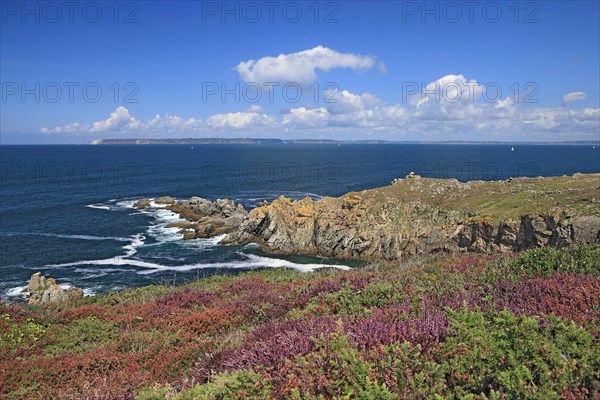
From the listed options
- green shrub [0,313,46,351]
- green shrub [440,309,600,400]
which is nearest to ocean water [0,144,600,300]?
green shrub [0,313,46,351]

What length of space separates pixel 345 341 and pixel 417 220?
1875 inches

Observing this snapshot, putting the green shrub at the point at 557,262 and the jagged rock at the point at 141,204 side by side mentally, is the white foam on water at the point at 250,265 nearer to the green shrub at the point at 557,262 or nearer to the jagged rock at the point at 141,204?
the green shrub at the point at 557,262

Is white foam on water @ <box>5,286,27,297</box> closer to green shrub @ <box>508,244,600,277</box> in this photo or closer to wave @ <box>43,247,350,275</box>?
wave @ <box>43,247,350,275</box>

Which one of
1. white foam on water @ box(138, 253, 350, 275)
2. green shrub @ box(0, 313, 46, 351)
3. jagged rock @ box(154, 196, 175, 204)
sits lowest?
white foam on water @ box(138, 253, 350, 275)

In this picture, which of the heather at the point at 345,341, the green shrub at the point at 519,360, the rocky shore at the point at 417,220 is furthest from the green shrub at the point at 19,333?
the rocky shore at the point at 417,220

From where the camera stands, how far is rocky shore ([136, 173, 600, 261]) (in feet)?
127

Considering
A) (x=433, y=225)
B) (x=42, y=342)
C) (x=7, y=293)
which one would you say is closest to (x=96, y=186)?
(x=7, y=293)

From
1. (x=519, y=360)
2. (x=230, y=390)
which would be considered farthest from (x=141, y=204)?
(x=519, y=360)

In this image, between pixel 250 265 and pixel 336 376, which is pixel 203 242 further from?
pixel 336 376

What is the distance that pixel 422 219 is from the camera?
51.3m

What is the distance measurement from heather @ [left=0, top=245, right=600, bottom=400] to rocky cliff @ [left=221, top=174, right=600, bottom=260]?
28069mm

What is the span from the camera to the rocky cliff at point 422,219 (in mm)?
38875

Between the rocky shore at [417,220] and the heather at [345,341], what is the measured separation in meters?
28.1

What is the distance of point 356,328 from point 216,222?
57.7m
